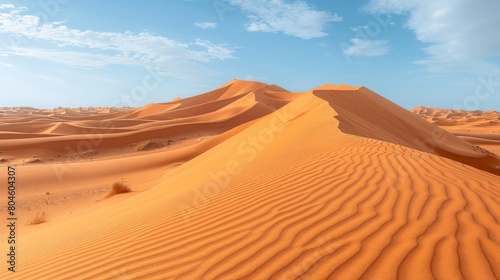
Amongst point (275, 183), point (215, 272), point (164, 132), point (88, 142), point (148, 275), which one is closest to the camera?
point (215, 272)

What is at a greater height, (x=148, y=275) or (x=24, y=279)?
(x=148, y=275)

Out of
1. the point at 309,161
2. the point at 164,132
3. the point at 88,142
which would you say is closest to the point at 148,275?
Result: the point at 309,161

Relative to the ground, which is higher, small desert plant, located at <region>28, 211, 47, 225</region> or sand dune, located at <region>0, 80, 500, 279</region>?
sand dune, located at <region>0, 80, 500, 279</region>

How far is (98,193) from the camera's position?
35.2 ft

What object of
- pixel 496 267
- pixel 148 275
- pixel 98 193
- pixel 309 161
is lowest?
pixel 98 193

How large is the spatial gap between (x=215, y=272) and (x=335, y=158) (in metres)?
3.42

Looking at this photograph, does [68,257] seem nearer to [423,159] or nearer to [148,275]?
[148,275]

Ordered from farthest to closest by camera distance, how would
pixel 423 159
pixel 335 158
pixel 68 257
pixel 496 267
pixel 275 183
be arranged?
1. pixel 335 158
2. pixel 423 159
3. pixel 275 183
4. pixel 68 257
5. pixel 496 267

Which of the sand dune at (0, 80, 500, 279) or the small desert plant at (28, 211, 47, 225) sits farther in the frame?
the small desert plant at (28, 211, 47, 225)

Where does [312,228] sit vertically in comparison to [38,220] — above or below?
above

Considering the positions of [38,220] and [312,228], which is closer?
[312,228]

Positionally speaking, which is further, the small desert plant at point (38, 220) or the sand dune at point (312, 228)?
the small desert plant at point (38, 220)

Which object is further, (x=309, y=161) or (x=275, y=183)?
(x=309, y=161)

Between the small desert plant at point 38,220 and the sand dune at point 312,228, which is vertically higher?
the sand dune at point 312,228
